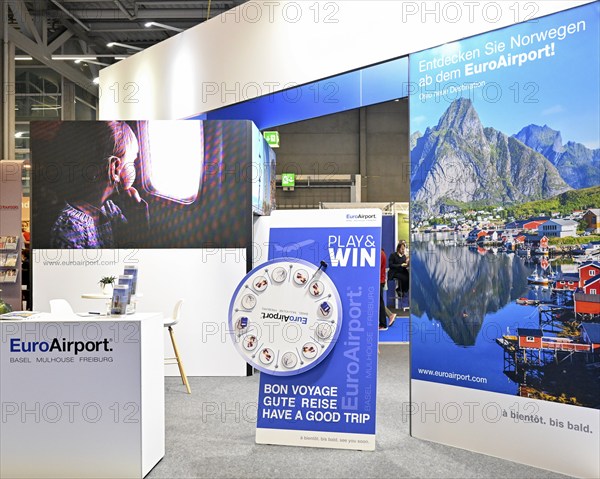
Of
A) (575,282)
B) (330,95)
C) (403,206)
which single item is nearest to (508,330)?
(575,282)

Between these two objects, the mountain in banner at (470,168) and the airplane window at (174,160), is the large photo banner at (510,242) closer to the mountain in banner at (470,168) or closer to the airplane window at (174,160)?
the mountain in banner at (470,168)

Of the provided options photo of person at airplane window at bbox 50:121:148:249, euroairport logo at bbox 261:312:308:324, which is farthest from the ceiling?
euroairport logo at bbox 261:312:308:324

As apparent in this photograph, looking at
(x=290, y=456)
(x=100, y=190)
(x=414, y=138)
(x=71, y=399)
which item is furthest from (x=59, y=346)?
(x=100, y=190)

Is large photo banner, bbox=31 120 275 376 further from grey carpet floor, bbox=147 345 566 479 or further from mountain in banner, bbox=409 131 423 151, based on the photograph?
mountain in banner, bbox=409 131 423 151

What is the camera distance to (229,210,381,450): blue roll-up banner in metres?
3.79

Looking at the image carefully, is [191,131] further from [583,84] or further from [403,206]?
[403,206]

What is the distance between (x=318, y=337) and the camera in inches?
150

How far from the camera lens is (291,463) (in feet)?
11.6

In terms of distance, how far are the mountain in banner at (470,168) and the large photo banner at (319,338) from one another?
472mm

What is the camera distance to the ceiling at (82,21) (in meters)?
10.8

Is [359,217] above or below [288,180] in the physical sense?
below

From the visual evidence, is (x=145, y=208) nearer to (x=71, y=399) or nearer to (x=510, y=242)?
(x=71, y=399)

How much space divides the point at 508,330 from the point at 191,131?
3.64 meters

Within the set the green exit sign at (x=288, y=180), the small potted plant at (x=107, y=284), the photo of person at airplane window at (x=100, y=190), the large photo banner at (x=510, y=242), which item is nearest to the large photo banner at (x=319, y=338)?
the large photo banner at (x=510, y=242)
